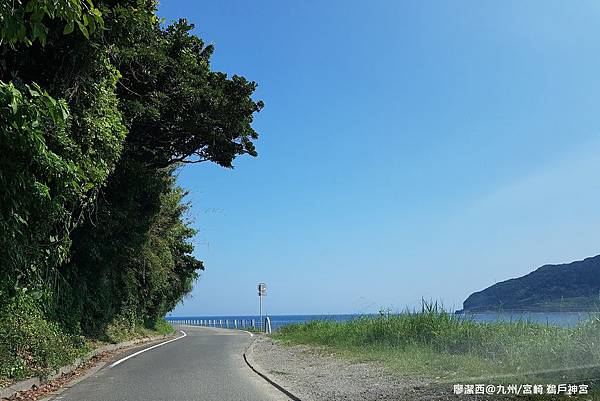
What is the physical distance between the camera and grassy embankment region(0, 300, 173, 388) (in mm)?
11094

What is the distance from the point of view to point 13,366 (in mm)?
11008

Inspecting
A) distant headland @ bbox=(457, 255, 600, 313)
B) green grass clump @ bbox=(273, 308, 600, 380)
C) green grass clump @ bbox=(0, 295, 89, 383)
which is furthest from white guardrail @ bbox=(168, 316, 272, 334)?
green grass clump @ bbox=(0, 295, 89, 383)

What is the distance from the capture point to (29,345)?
40.3 feet

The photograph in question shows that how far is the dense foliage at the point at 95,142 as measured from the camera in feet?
23.5

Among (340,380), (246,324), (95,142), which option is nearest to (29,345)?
(95,142)

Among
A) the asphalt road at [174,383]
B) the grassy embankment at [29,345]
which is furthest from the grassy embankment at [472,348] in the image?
the grassy embankment at [29,345]

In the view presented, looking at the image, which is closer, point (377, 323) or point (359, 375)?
point (359, 375)

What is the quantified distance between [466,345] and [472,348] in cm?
35

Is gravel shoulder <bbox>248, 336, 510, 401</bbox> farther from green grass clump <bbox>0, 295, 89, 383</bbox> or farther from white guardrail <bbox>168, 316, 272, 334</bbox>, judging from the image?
white guardrail <bbox>168, 316, 272, 334</bbox>

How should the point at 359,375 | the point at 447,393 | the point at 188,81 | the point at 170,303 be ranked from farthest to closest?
the point at 170,303
the point at 188,81
the point at 359,375
the point at 447,393

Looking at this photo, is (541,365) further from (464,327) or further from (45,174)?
(45,174)

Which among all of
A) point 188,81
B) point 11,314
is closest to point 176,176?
point 188,81

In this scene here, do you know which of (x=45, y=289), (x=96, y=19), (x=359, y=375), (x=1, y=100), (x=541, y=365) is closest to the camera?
(x=96, y=19)

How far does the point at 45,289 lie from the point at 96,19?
1047 cm
